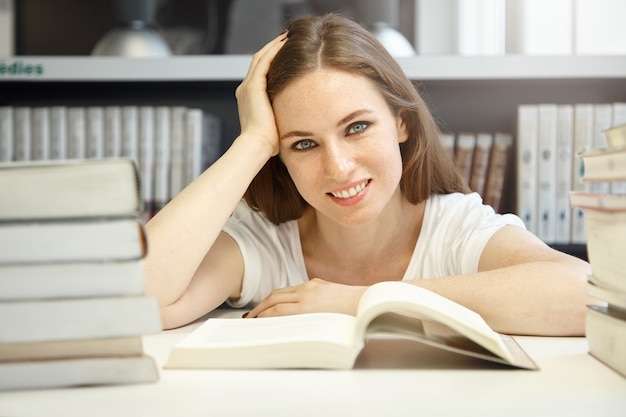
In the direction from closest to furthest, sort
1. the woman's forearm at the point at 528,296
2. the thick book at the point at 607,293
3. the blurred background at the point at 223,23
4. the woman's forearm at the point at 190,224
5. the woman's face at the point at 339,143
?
the thick book at the point at 607,293 < the woman's forearm at the point at 528,296 < the woman's forearm at the point at 190,224 < the woman's face at the point at 339,143 < the blurred background at the point at 223,23

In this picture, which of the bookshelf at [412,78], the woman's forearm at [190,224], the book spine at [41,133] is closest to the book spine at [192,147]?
the bookshelf at [412,78]

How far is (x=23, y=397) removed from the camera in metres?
0.63

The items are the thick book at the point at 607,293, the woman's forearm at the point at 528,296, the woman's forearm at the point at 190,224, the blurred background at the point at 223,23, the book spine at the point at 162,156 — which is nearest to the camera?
the thick book at the point at 607,293

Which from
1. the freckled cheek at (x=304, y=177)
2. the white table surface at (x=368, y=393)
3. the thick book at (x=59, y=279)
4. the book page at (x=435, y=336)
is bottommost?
the white table surface at (x=368, y=393)

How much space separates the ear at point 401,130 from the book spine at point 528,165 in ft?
1.86

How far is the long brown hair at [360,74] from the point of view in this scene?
1.32m

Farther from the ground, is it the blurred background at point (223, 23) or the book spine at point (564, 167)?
the blurred background at point (223, 23)

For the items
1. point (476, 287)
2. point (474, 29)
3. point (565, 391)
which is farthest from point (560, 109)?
point (565, 391)

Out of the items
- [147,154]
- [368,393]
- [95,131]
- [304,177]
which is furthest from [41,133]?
[368,393]

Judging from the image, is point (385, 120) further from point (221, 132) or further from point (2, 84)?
point (2, 84)

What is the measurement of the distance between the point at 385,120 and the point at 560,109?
30.7 inches

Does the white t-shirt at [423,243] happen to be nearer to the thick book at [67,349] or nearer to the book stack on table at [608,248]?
the book stack on table at [608,248]

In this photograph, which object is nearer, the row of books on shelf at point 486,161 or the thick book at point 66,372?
the thick book at point 66,372

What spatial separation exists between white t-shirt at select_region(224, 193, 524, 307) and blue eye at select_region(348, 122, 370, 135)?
10.4 inches
